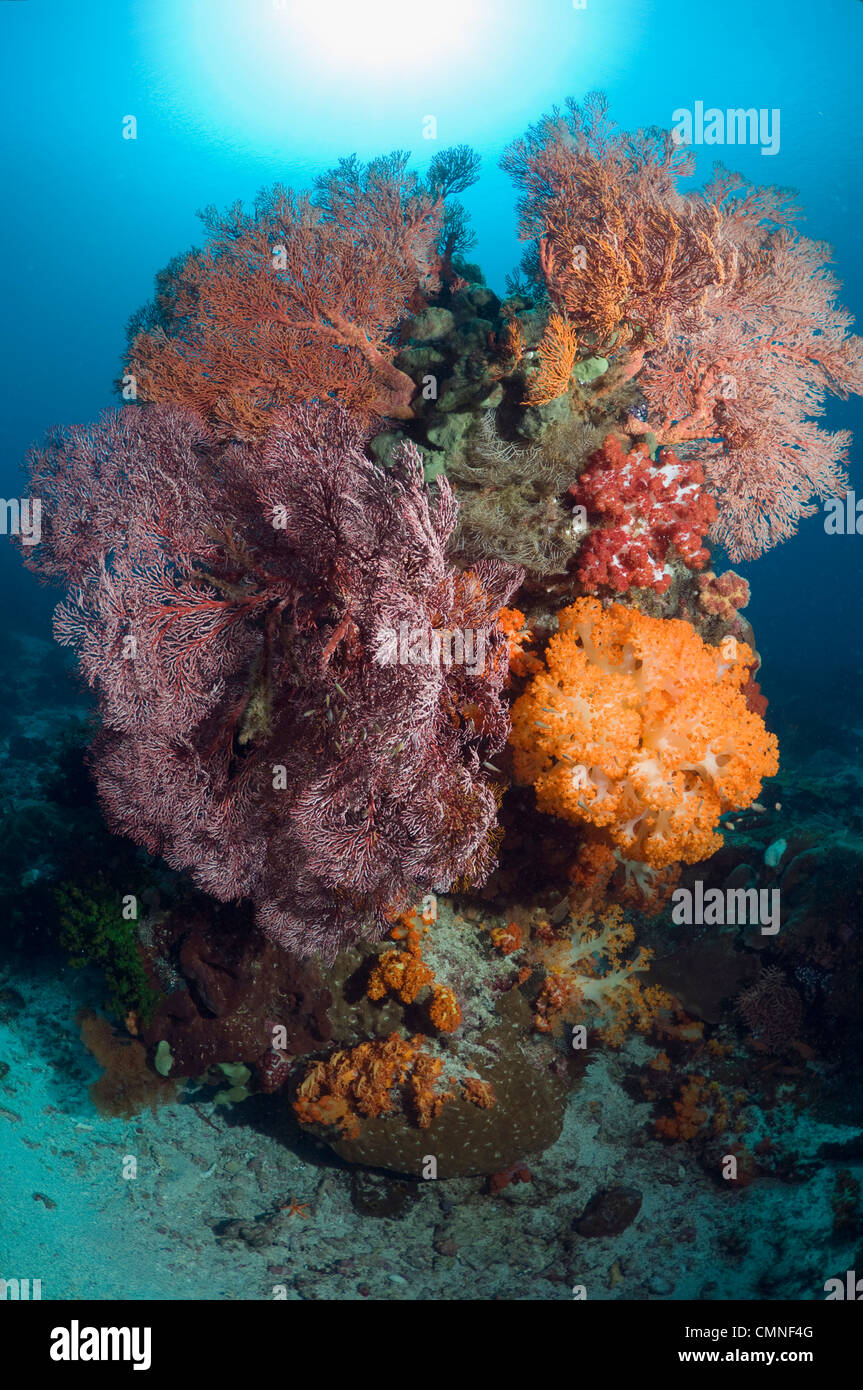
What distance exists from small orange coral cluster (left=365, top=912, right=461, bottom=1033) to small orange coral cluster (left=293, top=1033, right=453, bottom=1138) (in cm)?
35

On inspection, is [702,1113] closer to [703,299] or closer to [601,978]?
[601,978]

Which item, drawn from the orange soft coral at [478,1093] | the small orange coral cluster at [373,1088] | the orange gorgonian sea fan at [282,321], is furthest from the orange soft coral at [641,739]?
the orange gorgonian sea fan at [282,321]

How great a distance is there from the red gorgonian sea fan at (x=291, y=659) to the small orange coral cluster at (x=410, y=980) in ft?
1.46

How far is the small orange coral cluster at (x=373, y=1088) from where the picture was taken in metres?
5.01

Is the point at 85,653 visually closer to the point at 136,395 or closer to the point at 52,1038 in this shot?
the point at 136,395

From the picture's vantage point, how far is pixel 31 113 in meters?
77.9

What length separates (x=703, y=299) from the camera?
5.05m

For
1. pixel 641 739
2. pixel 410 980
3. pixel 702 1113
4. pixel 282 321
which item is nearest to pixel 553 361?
pixel 282 321

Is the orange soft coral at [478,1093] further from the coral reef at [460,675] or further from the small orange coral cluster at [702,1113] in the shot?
the small orange coral cluster at [702,1113]

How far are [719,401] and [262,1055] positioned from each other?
759cm

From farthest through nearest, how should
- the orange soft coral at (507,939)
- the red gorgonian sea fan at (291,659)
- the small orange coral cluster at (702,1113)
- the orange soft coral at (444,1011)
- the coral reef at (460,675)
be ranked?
the orange soft coral at (507,939) → the small orange coral cluster at (702,1113) → the orange soft coral at (444,1011) → the coral reef at (460,675) → the red gorgonian sea fan at (291,659)

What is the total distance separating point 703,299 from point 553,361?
4.69 ft

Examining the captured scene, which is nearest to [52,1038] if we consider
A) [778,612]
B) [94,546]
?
[94,546]

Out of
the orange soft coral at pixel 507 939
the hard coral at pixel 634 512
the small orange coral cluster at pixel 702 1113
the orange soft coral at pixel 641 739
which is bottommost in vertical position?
the small orange coral cluster at pixel 702 1113
